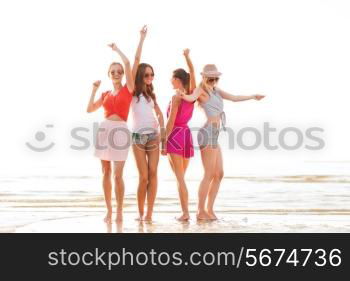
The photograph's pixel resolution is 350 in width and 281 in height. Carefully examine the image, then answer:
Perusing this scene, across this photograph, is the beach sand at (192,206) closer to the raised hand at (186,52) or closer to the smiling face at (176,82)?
the smiling face at (176,82)

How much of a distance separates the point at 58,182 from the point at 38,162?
27.8 ft

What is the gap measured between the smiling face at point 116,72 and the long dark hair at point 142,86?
208 mm

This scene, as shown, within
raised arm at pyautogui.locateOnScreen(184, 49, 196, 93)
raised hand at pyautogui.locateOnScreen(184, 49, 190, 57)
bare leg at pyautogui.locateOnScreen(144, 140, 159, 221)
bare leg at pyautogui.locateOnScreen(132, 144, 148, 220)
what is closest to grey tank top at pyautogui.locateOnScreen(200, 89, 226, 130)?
raised arm at pyautogui.locateOnScreen(184, 49, 196, 93)

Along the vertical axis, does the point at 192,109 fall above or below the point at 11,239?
above

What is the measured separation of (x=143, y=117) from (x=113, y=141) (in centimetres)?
50

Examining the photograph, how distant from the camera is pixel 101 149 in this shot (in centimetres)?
970

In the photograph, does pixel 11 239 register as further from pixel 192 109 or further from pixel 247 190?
pixel 247 190

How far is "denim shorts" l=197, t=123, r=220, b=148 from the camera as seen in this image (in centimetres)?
995

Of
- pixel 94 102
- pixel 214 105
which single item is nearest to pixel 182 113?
pixel 214 105

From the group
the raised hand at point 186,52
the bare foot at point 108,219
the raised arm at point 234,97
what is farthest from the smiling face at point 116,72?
the bare foot at point 108,219

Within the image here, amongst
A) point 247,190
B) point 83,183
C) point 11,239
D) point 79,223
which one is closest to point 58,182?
point 83,183

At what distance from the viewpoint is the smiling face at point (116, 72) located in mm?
9641

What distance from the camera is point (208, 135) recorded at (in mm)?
9953

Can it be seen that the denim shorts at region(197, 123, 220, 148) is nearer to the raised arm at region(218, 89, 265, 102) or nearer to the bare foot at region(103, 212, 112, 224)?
the raised arm at region(218, 89, 265, 102)
